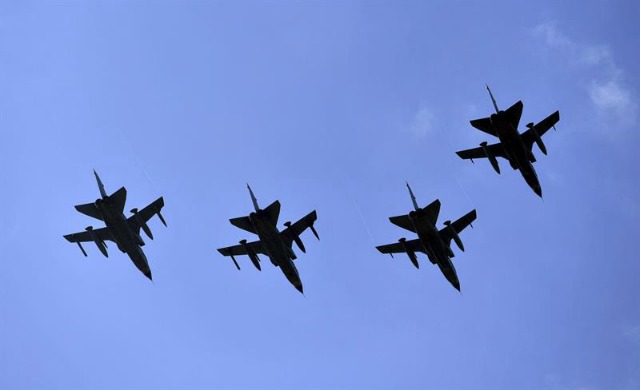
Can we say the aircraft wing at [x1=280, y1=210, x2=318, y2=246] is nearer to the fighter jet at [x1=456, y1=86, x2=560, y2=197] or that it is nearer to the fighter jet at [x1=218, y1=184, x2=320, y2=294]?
the fighter jet at [x1=218, y1=184, x2=320, y2=294]

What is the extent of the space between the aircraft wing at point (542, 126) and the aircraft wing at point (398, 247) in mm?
12206

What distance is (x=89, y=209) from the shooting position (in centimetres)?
5325

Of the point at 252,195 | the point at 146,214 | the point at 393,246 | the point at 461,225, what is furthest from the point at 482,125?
the point at 146,214

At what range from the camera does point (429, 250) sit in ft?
185

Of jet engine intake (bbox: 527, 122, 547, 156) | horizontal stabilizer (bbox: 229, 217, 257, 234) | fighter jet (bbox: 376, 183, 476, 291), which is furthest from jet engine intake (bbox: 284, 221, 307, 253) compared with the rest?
jet engine intake (bbox: 527, 122, 547, 156)

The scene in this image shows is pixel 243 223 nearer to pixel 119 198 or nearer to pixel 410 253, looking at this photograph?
pixel 119 198

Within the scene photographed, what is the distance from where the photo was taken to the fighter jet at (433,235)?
53.2 metres

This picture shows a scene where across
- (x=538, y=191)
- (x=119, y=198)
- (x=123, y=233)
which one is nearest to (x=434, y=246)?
(x=538, y=191)

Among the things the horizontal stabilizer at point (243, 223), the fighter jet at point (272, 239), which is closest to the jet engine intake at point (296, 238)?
the fighter jet at point (272, 239)

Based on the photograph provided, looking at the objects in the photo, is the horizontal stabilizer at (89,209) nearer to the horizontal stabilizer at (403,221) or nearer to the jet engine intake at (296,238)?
the jet engine intake at (296,238)

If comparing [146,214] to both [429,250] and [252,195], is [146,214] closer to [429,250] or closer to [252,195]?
[252,195]

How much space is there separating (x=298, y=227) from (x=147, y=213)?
1223 cm

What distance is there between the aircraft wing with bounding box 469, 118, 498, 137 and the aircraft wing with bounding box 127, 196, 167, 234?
2563cm

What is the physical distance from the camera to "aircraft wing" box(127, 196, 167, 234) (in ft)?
190
